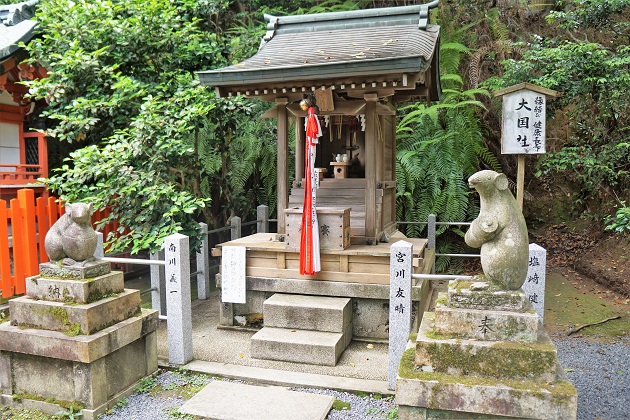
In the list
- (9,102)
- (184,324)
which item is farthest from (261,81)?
(9,102)

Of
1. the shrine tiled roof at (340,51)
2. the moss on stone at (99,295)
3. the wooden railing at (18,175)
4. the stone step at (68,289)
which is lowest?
the moss on stone at (99,295)

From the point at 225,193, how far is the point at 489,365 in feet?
22.6

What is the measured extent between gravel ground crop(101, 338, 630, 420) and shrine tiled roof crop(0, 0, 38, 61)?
575 centimetres

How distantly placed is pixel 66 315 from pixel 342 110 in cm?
431

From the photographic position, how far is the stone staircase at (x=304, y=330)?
520 centimetres

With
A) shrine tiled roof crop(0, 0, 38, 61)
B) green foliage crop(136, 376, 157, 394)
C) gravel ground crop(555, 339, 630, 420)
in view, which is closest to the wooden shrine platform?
green foliage crop(136, 376, 157, 394)

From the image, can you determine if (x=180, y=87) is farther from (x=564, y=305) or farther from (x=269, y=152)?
(x=564, y=305)

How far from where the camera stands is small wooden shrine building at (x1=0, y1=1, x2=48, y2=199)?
7418 mm

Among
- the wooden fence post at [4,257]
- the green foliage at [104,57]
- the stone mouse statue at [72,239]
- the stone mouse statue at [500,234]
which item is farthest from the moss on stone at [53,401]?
the green foliage at [104,57]

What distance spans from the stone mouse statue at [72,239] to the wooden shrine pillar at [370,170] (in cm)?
367

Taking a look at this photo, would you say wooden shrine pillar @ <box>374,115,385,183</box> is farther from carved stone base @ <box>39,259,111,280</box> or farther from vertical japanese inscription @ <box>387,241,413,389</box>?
carved stone base @ <box>39,259,111,280</box>

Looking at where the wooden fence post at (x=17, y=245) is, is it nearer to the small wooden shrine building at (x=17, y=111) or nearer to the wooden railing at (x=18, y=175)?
the small wooden shrine building at (x=17, y=111)

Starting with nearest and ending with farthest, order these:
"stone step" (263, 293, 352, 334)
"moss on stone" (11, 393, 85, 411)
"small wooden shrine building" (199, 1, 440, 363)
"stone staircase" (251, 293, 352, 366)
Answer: "moss on stone" (11, 393, 85, 411) < "stone staircase" (251, 293, 352, 366) < "stone step" (263, 293, 352, 334) < "small wooden shrine building" (199, 1, 440, 363)

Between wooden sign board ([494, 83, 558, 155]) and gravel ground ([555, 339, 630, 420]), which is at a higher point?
wooden sign board ([494, 83, 558, 155])
